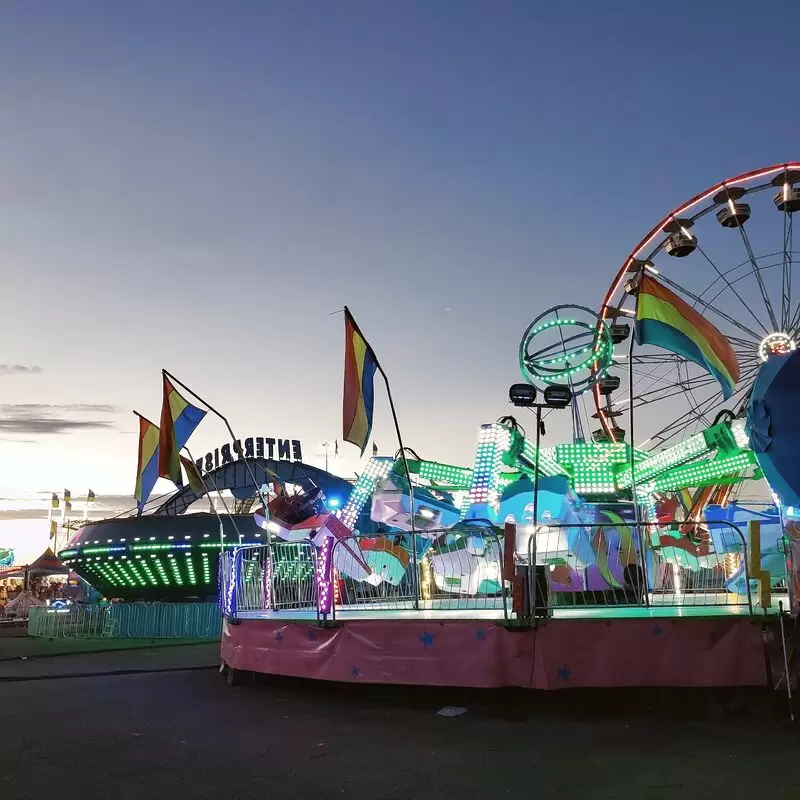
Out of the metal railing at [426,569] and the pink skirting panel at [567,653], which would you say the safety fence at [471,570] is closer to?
the metal railing at [426,569]


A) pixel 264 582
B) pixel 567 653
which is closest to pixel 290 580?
pixel 264 582

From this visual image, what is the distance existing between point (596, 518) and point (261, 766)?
10261 millimetres

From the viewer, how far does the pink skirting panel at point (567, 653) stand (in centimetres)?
761

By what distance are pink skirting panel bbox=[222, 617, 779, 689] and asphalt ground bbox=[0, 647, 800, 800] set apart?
39 centimetres

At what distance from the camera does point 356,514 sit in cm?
1555

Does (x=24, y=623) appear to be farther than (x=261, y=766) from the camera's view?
Yes

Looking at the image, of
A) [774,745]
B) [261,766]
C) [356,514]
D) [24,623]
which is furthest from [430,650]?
[24,623]

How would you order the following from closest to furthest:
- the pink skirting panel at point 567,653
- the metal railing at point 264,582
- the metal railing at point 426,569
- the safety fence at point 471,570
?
the pink skirting panel at point 567,653 → the safety fence at point 471,570 → the metal railing at point 264,582 → the metal railing at point 426,569

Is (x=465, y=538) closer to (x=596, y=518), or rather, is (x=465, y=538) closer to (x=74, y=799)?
(x=596, y=518)

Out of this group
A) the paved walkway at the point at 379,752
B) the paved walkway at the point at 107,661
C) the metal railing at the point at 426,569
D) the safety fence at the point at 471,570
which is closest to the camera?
the paved walkway at the point at 379,752

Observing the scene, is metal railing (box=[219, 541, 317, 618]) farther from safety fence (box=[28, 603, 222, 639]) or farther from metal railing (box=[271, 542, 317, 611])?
safety fence (box=[28, 603, 222, 639])

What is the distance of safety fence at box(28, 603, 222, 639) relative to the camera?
23.7m

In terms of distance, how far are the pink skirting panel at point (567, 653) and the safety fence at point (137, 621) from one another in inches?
643

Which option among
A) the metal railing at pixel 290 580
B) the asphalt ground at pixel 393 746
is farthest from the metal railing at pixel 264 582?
the asphalt ground at pixel 393 746
